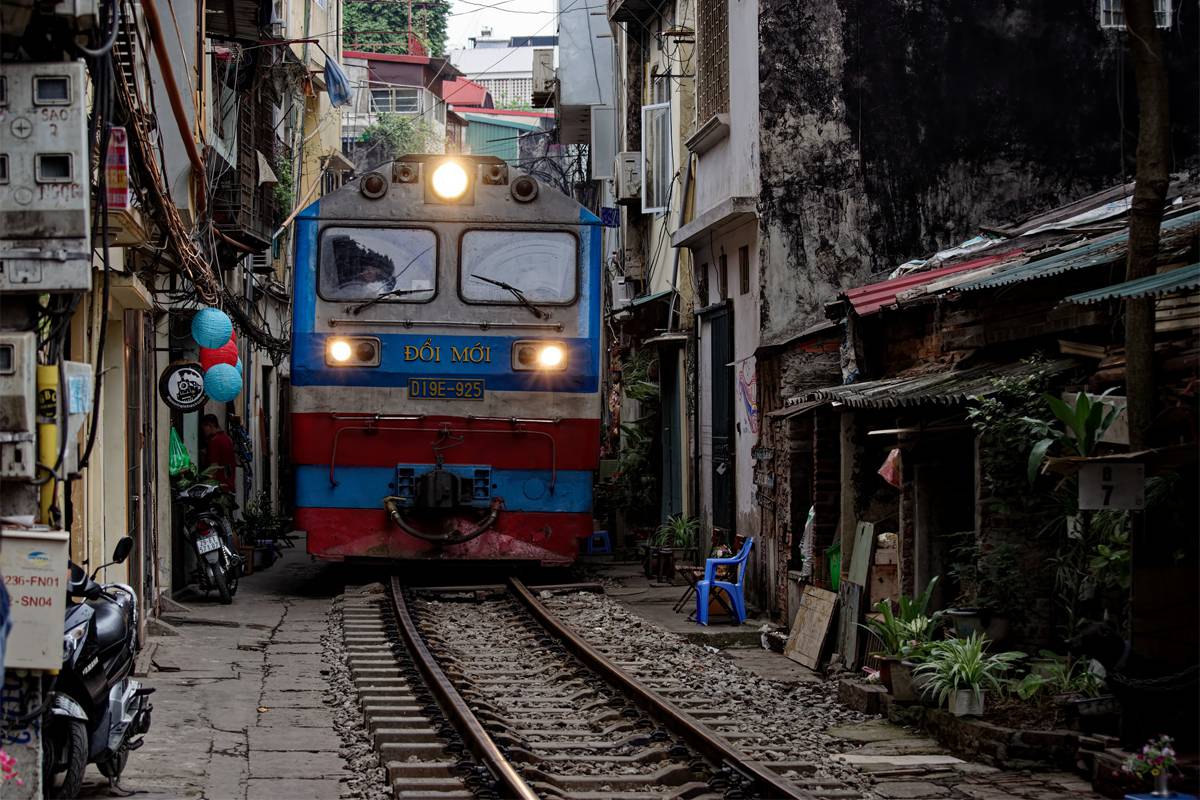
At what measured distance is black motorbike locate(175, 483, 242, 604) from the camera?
14.0 m

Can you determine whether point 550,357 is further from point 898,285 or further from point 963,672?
point 963,672

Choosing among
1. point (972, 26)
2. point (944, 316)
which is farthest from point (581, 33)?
point (944, 316)

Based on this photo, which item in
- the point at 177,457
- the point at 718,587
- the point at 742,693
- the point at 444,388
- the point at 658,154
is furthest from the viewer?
the point at 658,154

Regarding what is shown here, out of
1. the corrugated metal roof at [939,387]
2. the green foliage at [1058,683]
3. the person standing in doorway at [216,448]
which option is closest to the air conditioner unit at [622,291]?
the person standing in doorway at [216,448]

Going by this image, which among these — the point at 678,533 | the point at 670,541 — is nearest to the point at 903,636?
the point at 678,533

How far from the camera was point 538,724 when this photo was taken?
873 centimetres

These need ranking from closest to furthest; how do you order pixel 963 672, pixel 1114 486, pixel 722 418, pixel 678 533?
pixel 1114 486 < pixel 963 672 < pixel 722 418 < pixel 678 533

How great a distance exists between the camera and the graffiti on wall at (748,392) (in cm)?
1446

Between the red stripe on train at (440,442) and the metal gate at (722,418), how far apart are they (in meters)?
1.86

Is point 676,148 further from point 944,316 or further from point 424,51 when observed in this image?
point 424,51

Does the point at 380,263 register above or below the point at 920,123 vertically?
below

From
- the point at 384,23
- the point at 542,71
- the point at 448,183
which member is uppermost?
the point at 384,23

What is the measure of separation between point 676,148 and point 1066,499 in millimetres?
11152

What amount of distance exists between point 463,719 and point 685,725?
3.85 ft
